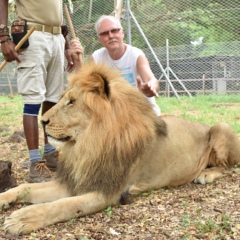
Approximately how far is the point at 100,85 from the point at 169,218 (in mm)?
894

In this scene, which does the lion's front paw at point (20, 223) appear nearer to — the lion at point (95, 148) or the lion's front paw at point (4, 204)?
the lion at point (95, 148)

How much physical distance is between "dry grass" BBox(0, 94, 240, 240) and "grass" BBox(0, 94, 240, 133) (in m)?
2.55

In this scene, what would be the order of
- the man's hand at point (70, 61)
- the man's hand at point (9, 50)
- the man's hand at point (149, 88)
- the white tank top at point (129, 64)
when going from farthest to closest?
the man's hand at point (70, 61)
the white tank top at point (129, 64)
the man's hand at point (9, 50)
the man's hand at point (149, 88)

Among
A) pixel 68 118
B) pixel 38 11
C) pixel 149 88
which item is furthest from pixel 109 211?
pixel 38 11

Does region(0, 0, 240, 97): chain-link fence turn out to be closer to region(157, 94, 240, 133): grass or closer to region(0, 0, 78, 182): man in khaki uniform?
region(157, 94, 240, 133): grass

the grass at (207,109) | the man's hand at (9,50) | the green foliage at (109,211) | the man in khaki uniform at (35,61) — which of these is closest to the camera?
the green foliage at (109,211)

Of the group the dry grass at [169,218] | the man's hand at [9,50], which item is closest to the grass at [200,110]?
the dry grass at [169,218]

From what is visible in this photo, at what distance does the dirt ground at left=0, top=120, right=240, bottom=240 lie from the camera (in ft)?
7.83

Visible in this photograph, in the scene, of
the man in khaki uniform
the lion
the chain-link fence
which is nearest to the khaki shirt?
the man in khaki uniform

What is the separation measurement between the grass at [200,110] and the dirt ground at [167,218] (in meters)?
2.61

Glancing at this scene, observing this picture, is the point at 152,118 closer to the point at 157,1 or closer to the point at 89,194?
the point at 89,194

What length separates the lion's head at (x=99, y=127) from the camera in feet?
9.05

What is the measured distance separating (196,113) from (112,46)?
3.79 metres

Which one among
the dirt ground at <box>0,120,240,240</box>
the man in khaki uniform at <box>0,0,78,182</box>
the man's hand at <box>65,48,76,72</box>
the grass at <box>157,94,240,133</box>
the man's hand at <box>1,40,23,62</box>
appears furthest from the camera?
the grass at <box>157,94,240,133</box>
